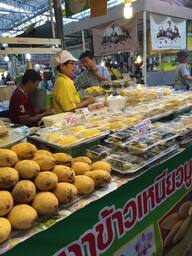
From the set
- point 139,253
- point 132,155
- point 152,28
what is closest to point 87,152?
point 132,155

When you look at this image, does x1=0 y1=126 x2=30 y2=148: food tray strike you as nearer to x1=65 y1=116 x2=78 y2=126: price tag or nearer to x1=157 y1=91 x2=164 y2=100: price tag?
x1=65 y1=116 x2=78 y2=126: price tag

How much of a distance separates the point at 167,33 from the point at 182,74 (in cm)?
91

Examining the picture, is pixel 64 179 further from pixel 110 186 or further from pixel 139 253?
pixel 139 253

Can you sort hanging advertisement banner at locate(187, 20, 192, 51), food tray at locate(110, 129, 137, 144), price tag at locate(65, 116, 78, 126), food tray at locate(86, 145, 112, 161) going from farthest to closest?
hanging advertisement banner at locate(187, 20, 192, 51) → price tag at locate(65, 116, 78, 126) → food tray at locate(110, 129, 137, 144) → food tray at locate(86, 145, 112, 161)

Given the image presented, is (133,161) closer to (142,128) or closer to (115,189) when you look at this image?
(115,189)

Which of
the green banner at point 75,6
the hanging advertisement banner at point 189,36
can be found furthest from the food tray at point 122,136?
the hanging advertisement banner at point 189,36

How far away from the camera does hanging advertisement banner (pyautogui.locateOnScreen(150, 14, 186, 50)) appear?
542 centimetres

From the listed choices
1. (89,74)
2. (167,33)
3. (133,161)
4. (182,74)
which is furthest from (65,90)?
(182,74)

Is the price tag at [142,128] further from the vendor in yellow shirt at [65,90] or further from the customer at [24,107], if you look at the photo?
the customer at [24,107]

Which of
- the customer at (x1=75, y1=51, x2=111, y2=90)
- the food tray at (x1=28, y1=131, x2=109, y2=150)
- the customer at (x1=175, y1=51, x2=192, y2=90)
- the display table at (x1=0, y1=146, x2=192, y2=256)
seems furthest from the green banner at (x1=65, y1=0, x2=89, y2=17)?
the display table at (x1=0, y1=146, x2=192, y2=256)

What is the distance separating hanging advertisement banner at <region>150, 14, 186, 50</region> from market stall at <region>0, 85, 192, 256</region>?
3.43 metres

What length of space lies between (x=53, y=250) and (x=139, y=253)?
2.07ft

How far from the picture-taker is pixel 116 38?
578 centimetres

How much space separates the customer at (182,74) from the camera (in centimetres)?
591
